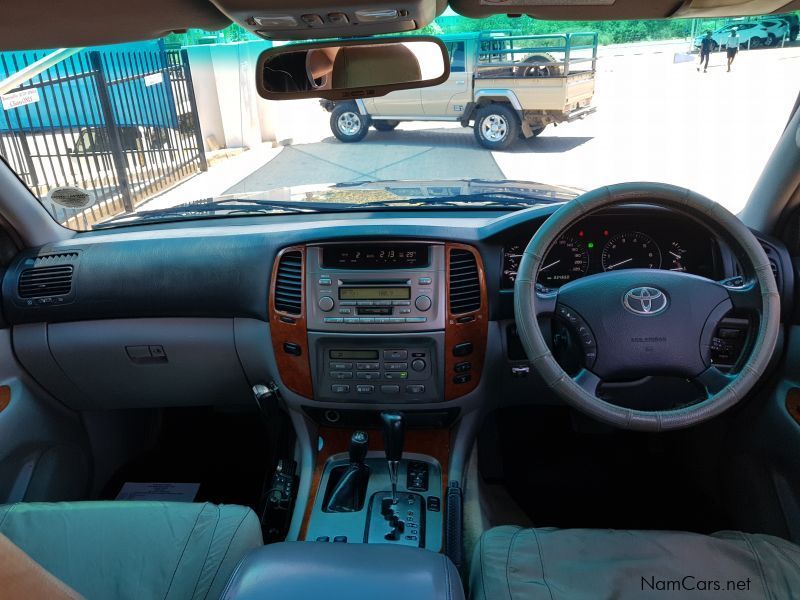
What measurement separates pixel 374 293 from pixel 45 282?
1396 millimetres

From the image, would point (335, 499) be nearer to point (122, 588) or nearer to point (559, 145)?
point (122, 588)

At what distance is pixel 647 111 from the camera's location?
4203 millimetres

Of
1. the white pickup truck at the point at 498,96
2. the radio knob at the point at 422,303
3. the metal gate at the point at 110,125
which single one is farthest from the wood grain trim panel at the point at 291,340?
the white pickup truck at the point at 498,96

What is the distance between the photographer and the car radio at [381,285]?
230 centimetres

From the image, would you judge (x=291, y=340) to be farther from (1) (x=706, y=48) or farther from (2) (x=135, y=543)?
(1) (x=706, y=48)

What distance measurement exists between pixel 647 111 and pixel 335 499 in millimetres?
3291

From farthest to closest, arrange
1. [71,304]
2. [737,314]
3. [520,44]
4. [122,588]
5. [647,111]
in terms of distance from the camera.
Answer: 1. [647,111]
2. [520,44]
3. [71,304]
4. [737,314]
5. [122,588]

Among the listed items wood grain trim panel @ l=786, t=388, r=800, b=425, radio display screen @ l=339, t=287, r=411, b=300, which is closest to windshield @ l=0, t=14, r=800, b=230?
radio display screen @ l=339, t=287, r=411, b=300

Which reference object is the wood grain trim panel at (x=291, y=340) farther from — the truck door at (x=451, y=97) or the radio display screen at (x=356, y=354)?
the truck door at (x=451, y=97)

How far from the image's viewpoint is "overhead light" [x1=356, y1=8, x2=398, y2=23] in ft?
4.89

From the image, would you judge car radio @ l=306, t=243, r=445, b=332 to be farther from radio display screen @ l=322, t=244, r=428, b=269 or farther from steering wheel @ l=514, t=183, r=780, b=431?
steering wheel @ l=514, t=183, r=780, b=431

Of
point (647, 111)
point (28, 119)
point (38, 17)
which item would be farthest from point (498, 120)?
point (28, 119)

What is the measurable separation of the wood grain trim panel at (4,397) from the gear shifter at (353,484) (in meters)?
1.40

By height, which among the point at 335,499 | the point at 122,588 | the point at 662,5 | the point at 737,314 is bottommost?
the point at 335,499
